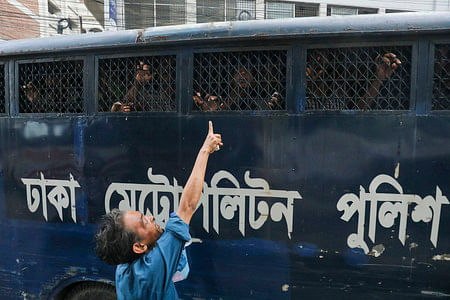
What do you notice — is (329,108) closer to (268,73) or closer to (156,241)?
(268,73)

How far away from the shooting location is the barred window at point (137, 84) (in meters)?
2.34

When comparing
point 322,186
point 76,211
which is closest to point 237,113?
point 322,186

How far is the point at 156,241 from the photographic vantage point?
144 cm

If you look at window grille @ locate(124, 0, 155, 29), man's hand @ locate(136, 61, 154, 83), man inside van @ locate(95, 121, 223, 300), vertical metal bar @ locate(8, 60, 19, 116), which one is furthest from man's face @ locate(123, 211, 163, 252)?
window grille @ locate(124, 0, 155, 29)

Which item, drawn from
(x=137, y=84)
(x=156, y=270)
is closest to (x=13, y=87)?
(x=137, y=84)

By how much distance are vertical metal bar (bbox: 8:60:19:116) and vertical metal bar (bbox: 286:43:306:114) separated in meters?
2.13

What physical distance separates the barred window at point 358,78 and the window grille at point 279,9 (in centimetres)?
1121

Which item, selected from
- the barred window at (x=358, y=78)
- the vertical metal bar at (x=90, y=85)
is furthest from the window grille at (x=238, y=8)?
the barred window at (x=358, y=78)

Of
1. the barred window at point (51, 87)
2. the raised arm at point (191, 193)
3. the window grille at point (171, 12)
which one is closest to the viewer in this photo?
the raised arm at point (191, 193)

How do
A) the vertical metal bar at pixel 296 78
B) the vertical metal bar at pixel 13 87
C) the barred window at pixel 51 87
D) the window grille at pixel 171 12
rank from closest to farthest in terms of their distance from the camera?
the vertical metal bar at pixel 296 78 < the barred window at pixel 51 87 < the vertical metal bar at pixel 13 87 < the window grille at pixel 171 12

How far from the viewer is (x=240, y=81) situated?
2230 mm

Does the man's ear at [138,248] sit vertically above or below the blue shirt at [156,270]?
above

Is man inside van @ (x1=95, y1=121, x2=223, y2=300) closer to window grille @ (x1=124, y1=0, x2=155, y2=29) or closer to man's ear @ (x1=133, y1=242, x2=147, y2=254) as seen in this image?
man's ear @ (x1=133, y1=242, x2=147, y2=254)

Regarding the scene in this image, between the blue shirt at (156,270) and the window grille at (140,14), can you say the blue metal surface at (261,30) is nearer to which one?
the blue shirt at (156,270)
